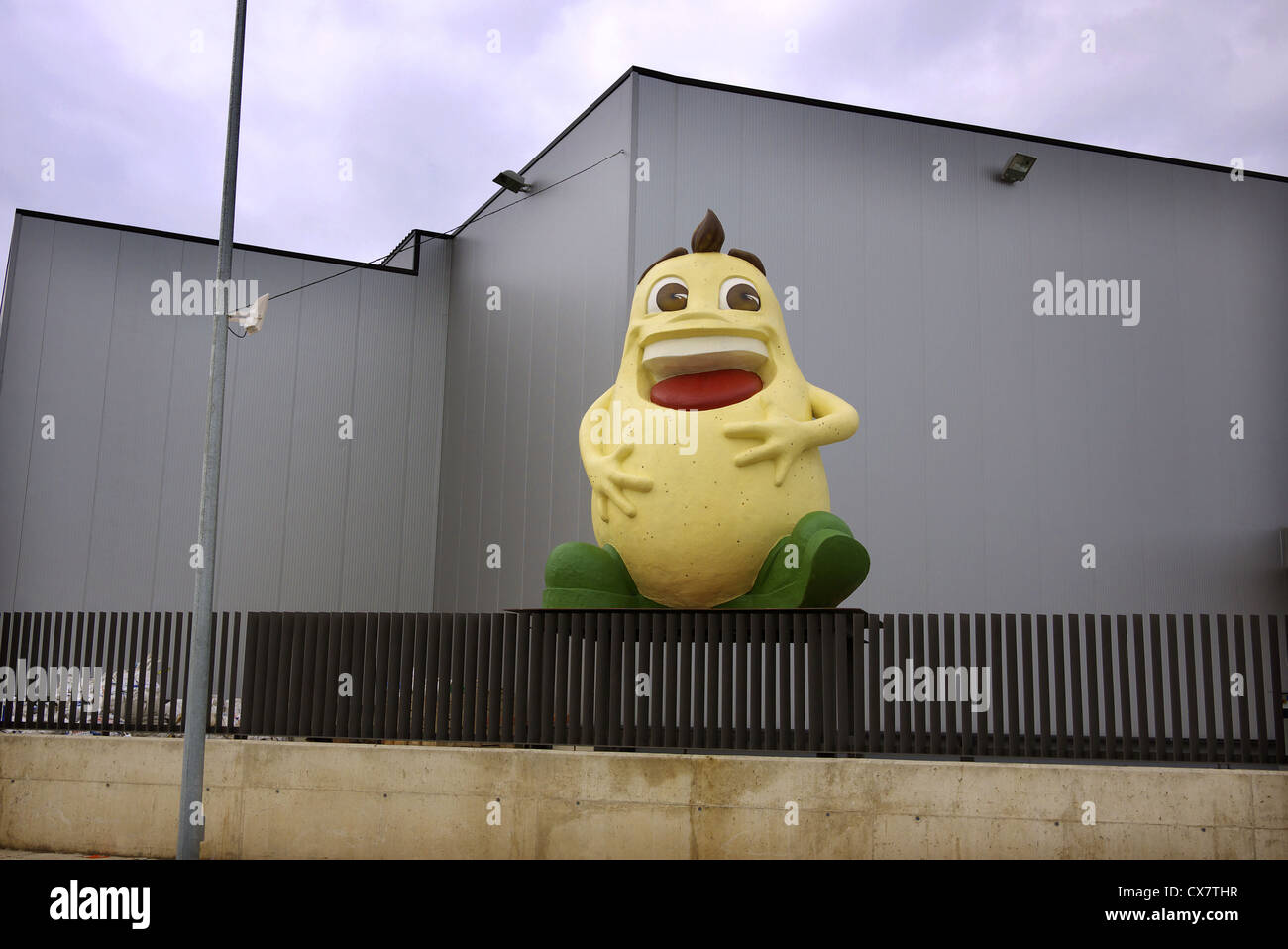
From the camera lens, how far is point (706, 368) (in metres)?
8.30

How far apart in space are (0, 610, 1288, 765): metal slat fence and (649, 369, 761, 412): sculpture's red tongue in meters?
1.69

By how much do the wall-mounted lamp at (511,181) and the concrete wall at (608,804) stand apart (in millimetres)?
10334

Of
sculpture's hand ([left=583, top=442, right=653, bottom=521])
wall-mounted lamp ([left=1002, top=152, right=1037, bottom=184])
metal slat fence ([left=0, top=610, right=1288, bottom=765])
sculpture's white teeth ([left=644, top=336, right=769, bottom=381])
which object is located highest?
wall-mounted lamp ([left=1002, top=152, right=1037, bottom=184])

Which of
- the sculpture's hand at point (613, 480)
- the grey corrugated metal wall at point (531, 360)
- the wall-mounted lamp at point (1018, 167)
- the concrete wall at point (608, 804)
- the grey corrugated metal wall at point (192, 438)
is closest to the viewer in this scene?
the concrete wall at point (608, 804)

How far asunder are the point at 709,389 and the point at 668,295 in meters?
0.86

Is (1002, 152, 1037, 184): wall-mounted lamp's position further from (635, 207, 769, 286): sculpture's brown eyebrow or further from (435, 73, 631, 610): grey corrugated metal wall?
(635, 207, 769, 286): sculpture's brown eyebrow

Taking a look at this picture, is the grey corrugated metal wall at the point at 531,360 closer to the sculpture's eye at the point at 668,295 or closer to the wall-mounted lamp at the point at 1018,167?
the sculpture's eye at the point at 668,295

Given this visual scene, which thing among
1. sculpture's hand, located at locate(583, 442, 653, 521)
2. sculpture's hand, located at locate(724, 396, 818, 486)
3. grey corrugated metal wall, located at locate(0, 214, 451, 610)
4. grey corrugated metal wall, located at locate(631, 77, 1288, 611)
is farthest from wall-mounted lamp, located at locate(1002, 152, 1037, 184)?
grey corrugated metal wall, located at locate(0, 214, 451, 610)

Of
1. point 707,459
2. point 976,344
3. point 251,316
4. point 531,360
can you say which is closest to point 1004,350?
point 976,344

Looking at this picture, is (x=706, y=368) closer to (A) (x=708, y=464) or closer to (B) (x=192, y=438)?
(A) (x=708, y=464)

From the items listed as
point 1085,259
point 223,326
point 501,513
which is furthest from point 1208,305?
point 223,326

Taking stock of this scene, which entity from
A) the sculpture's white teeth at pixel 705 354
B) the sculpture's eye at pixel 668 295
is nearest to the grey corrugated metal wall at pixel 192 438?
the sculpture's eye at pixel 668 295

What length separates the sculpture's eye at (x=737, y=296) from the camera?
838 centimetres

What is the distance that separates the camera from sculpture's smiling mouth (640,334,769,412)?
323 inches
